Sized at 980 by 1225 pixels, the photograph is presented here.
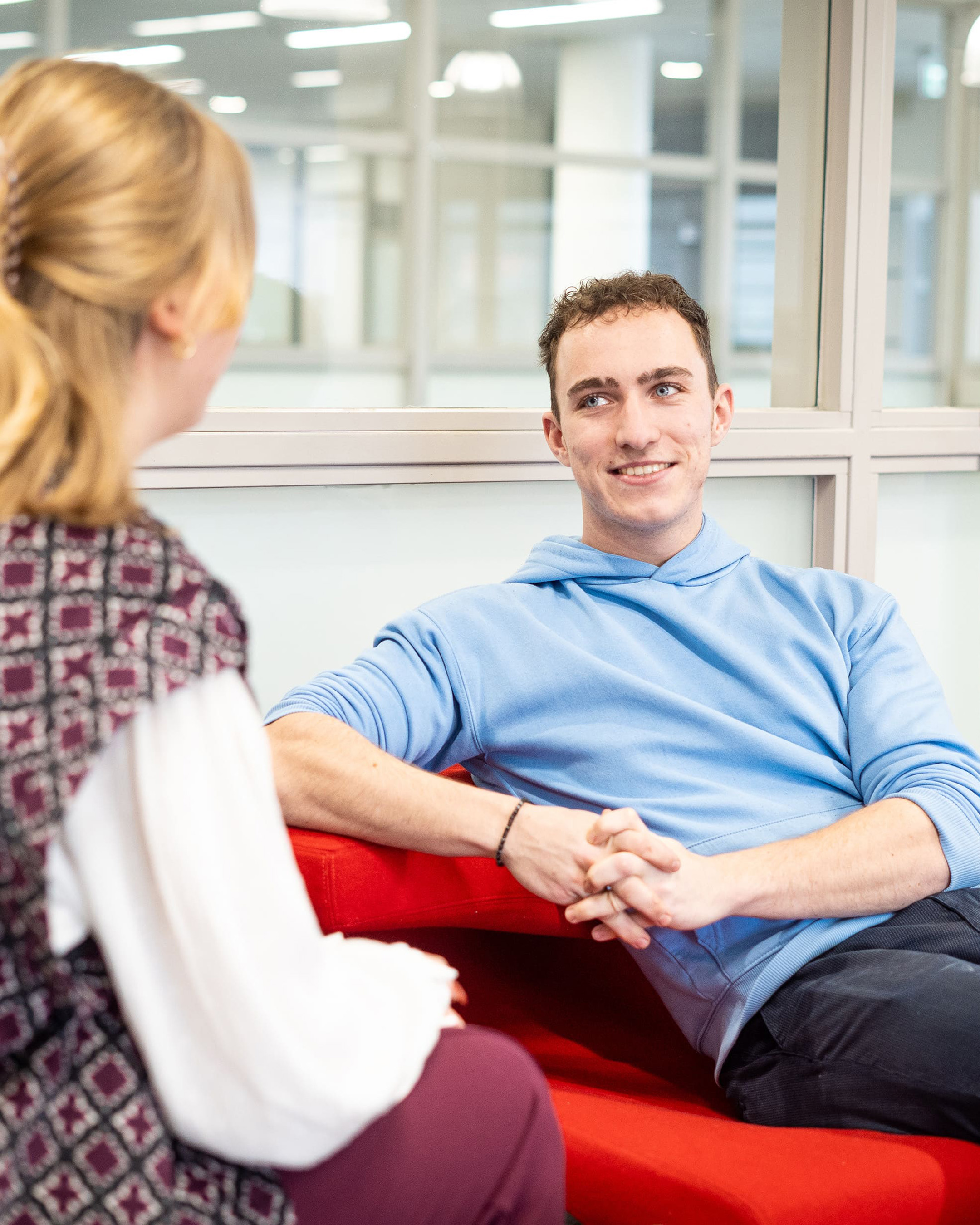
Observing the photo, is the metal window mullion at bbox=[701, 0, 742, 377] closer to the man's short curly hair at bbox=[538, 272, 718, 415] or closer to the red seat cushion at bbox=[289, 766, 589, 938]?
the man's short curly hair at bbox=[538, 272, 718, 415]

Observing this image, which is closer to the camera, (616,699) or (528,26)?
(616,699)

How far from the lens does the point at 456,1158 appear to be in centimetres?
99

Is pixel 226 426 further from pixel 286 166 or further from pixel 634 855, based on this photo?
pixel 286 166

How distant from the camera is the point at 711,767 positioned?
1805 millimetres

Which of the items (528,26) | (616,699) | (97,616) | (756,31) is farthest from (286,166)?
(97,616)

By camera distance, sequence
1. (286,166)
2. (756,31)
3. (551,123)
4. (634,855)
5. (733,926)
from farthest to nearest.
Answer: (551,123)
(286,166)
(756,31)
(733,926)
(634,855)

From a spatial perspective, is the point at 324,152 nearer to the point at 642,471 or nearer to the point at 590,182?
the point at 642,471

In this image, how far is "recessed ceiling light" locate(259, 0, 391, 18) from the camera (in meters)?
2.40

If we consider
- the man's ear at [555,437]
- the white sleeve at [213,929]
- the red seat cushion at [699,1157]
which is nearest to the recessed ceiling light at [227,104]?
the man's ear at [555,437]

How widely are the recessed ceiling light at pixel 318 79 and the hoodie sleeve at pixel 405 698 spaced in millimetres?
1456

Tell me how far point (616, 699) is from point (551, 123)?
4.31 m

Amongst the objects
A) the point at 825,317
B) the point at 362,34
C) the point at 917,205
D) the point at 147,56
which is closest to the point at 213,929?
the point at 147,56

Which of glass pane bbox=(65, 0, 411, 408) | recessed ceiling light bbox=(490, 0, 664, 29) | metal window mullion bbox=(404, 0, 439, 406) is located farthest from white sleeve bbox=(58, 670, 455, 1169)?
recessed ceiling light bbox=(490, 0, 664, 29)

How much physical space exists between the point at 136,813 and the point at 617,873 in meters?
0.81
